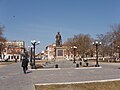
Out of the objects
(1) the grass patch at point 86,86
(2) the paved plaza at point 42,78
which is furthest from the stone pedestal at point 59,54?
(1) the grass patch at point 86,86

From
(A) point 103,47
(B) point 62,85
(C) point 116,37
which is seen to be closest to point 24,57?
(B) point 62,85

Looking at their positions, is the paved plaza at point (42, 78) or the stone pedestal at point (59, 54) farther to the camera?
the stone pedestal at point (59, 54)

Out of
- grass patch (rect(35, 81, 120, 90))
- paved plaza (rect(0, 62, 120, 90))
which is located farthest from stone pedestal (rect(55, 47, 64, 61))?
grass patch (rect(35, 81, 120, 90))

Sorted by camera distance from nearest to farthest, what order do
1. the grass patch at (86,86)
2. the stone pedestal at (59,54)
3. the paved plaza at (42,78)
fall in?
the grass patch at (86,86) < the paved plaza at (42,78) < the stone pedestal at (59,54)

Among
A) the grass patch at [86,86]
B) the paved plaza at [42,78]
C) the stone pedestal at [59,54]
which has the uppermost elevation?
the stone pedestal at [59,54]

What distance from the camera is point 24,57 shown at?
84.6 feet

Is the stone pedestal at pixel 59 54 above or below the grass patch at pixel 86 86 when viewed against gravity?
above

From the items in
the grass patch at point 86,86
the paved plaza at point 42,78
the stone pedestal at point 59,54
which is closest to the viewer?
the grass patch at point 86,86

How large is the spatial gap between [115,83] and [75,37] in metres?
92.8

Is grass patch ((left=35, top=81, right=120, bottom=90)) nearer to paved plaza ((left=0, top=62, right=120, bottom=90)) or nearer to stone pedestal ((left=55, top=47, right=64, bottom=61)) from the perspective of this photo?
paved plaza ((left=0, top=62, right=120, bottom=90))

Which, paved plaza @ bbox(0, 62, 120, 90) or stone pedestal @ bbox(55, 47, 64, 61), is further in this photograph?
stone pedestal @ bbox(55, 47, 64, 61)

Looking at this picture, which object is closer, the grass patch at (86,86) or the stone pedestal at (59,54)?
the grass patch at (86,86)

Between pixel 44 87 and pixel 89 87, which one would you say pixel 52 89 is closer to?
pixel 44 87

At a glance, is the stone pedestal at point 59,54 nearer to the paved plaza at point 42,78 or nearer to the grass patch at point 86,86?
the paved plaza at point 42,78
